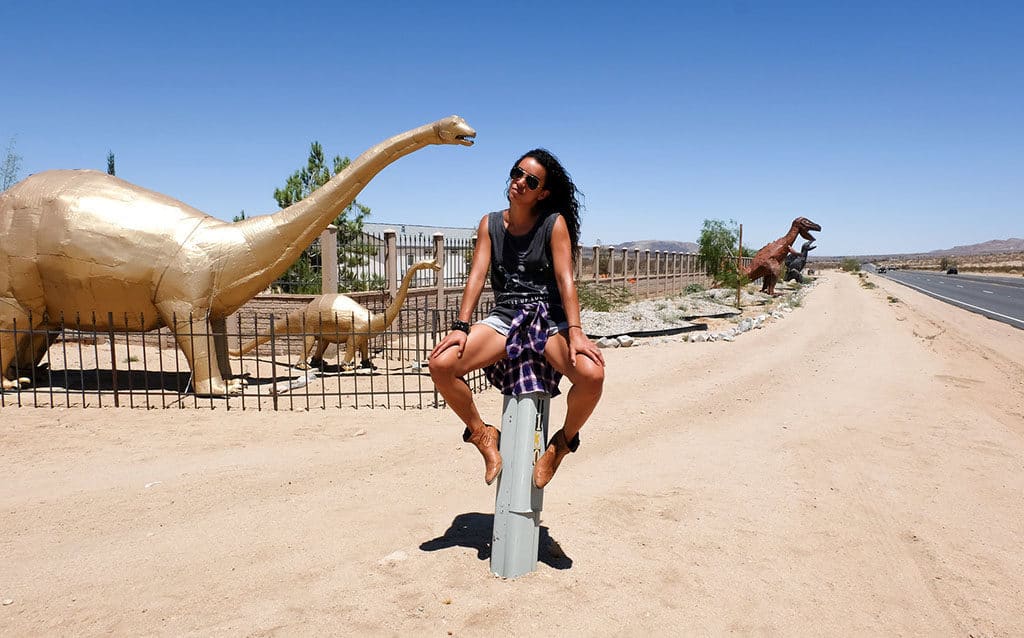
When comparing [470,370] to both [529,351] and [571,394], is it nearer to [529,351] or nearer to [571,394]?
[529,351]

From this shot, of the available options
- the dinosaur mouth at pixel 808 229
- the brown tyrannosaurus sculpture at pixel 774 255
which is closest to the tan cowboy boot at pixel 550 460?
the brown tyrannosaurus sculpture at pixel 774 255

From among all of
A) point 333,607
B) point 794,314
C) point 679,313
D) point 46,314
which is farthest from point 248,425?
point 794,314

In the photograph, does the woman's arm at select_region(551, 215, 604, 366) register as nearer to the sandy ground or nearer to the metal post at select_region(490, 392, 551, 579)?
the metal post at select_region(490, 392, 551, 579)

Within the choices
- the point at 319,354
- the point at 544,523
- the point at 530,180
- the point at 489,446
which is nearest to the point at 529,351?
the point at 489,446

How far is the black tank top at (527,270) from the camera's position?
3.03 m

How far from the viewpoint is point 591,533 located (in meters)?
3.70

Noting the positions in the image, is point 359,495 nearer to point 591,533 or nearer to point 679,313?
point 591,533

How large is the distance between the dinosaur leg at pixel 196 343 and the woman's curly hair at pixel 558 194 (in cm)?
535

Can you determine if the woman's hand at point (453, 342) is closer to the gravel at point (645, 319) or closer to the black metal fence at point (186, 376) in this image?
the black metal fence at point (186, 376)

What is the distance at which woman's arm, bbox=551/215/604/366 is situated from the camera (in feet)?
9.34

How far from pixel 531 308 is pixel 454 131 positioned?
4.76m

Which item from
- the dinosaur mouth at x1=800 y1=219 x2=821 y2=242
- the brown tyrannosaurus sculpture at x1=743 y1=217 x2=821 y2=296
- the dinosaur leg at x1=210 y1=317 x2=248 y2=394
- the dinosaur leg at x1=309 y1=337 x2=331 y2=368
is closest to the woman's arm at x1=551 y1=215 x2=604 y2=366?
the dinosaur leg at x1=210 y1=317 x2=248 y2=394

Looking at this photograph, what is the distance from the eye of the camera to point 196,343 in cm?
Result: 722

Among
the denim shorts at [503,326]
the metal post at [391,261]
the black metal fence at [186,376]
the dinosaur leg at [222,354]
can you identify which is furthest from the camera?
the metal post at [391,261]
